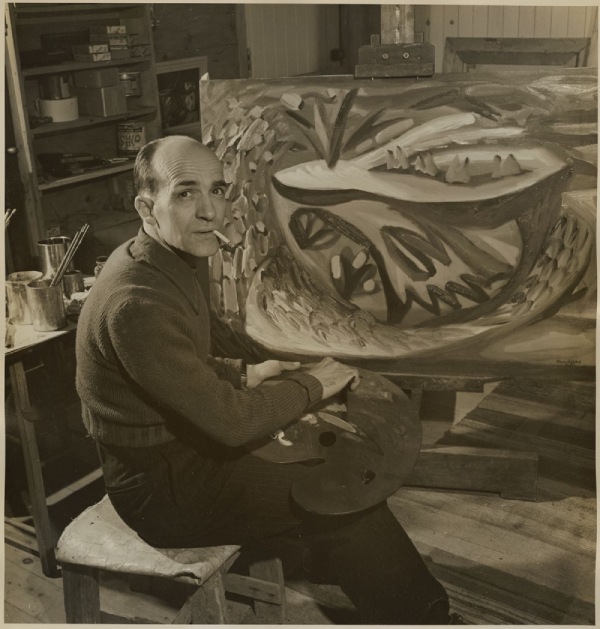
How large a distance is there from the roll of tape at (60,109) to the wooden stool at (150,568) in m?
1.50

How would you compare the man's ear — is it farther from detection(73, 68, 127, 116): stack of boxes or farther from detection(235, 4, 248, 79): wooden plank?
detection(235, 4, 248, 79): wooden plank

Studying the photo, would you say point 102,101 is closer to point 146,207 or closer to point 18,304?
point 18,304

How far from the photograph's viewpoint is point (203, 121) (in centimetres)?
193

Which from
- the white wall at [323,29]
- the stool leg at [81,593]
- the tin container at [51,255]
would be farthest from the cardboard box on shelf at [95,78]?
the stool leg at [81,593]

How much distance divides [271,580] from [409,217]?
0.89 m

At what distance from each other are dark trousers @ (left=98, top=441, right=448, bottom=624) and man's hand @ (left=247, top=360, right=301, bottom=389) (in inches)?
8.7

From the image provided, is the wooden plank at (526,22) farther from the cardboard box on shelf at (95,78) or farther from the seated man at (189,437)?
the seated man at (189,437)

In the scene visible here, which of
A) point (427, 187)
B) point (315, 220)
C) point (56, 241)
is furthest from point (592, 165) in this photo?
point (56, 241)

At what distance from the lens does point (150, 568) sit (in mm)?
1624

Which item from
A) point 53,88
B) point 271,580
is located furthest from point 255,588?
point 53,88

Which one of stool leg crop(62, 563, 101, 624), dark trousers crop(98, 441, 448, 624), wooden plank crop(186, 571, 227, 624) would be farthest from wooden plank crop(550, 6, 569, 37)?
stool leg crop(62, 563, 101, 624)

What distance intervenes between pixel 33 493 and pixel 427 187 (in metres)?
1.25

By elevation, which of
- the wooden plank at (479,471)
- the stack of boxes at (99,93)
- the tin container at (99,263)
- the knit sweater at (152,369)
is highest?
the stack of boxes at (99,93)

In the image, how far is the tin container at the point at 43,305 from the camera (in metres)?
1.99
